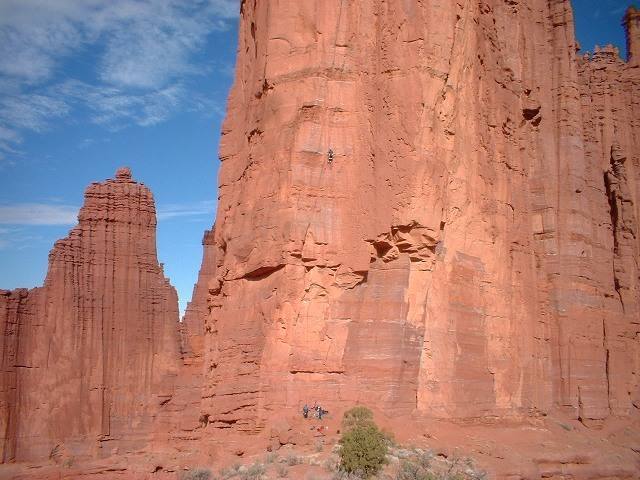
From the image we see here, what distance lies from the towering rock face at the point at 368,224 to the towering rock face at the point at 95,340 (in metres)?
23.3

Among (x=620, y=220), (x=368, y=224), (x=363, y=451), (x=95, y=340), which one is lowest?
(x=363, y=451)

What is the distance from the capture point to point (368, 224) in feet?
64.1

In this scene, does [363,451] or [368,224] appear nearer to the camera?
[363,451]

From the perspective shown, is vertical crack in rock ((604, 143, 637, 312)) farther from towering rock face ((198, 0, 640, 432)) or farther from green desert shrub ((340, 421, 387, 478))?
green desert shrub ((340, 421, 387, 478))

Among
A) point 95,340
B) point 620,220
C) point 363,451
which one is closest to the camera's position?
point 363,451

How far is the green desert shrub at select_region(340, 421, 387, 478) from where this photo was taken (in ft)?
51.0

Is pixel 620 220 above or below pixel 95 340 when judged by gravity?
above

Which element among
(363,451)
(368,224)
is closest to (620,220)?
(368,224)

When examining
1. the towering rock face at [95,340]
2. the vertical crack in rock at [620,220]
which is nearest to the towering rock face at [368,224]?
the vertical crack in rock at [620,220]

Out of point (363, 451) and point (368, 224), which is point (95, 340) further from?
point (363, 451)

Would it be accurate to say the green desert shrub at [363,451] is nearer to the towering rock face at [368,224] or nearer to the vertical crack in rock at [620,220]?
the towering rock face at [368,224]

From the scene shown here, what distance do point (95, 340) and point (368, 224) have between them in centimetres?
2924

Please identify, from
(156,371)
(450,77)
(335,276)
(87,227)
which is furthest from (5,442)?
(450,77)

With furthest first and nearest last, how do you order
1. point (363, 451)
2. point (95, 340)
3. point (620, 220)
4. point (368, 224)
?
point (95, 340), point (620, 220), point (368, 224), point (363, 451)
